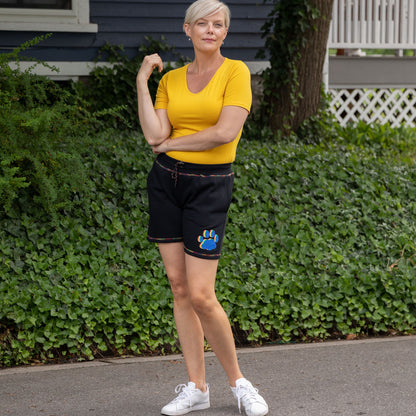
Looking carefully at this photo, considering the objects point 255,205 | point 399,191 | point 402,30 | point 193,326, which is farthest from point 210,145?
point 402,30

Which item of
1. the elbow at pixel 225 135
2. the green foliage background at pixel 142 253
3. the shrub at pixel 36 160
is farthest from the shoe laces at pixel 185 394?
the shrub at pixel 36 160

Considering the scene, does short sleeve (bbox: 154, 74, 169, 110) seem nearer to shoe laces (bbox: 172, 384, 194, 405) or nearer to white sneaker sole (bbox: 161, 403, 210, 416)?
shoe laces (bbox: 172, 384, 194, 405)

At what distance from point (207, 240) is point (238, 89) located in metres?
0.75

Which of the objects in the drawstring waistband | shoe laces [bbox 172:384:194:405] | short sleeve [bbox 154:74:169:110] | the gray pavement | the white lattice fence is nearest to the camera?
the drawstring waistband

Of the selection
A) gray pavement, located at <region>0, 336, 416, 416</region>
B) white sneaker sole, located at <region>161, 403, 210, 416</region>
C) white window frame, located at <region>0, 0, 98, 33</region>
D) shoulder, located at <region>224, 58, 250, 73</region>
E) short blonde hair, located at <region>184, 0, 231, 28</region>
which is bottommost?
gray pavement, located at <region>0, 336, 416, 416</region>

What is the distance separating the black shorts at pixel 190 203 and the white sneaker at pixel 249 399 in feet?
2.34

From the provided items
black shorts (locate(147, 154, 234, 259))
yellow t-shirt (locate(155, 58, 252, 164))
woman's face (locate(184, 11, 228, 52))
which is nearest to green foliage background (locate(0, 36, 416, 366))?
black shorts (locate(147, 154, 234, 259))

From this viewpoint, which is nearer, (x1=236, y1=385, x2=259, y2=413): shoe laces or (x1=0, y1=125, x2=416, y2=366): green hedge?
(x1=236, y1=385, x2=259, y2=413): shoe laces

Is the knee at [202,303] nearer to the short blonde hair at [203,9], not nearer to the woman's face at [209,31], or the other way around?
the woman's face at [209,31]

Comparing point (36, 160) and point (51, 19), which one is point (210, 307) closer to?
point (36, 160)

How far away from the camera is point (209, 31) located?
3.44m

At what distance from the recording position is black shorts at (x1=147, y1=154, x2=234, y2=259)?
3.51m

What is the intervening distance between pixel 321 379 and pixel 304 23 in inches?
215

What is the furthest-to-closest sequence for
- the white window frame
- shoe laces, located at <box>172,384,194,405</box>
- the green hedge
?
the white window frame
the green hedge
shoe laces, located at <box>172,384,194,405</box>
